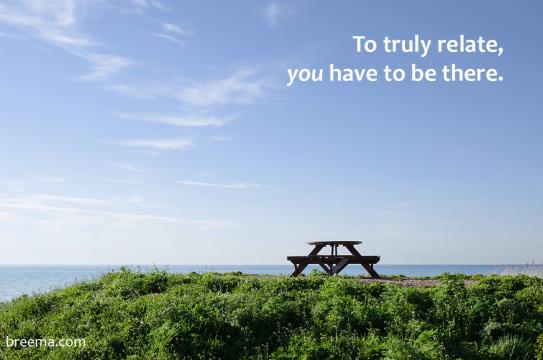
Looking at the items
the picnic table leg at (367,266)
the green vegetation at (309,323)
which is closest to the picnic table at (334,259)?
the picnic table leg at (367,266)

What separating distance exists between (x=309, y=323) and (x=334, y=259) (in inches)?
348

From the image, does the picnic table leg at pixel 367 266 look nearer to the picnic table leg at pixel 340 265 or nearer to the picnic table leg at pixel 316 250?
the picnic table leg at pixel 340 265

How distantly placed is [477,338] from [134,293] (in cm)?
1107

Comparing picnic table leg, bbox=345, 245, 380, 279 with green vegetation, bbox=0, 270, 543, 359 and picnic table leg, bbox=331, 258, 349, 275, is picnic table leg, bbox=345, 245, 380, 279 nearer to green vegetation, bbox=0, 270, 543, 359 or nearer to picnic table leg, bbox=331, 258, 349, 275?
picnic table leg, bbox=331, 258, 349, 275

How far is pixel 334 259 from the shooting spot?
22.5m

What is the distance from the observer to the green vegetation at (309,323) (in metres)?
12.5

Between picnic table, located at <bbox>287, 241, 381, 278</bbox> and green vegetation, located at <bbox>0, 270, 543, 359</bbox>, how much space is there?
4.81 m

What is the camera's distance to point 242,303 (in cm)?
1515

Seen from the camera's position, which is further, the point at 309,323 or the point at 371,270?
the point at 371,270

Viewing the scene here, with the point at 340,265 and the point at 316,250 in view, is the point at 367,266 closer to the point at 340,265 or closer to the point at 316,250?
the point at 340,265

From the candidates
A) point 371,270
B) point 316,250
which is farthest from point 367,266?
point 316,250

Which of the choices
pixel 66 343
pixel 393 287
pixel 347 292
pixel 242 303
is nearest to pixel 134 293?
pixel 66 343

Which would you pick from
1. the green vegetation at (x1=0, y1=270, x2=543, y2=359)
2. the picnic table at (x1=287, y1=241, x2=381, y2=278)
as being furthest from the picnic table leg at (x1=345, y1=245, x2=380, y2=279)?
the green vegetation at (x1=0, y1=270, x2=543, y2=359)

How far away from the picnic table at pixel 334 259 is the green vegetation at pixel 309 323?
4.81 m
